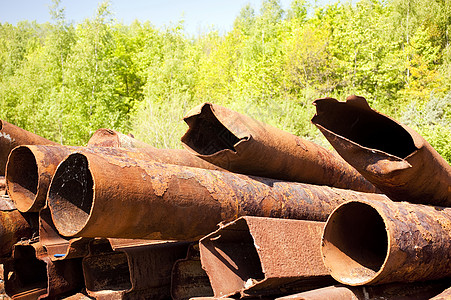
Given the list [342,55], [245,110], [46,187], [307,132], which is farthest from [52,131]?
[46,187]

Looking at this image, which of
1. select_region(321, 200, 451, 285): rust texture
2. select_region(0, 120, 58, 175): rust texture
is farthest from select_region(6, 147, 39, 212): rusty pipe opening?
select_region(321, 200, 451, 285): rust texture

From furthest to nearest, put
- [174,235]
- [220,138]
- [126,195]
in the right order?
[220,138] → [174,235] → [126,195]

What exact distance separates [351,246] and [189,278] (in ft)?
4.11

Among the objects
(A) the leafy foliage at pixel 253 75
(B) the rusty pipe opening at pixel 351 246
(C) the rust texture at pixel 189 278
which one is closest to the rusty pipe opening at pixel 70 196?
(C) the rust texture at pixel 189 278

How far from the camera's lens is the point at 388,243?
78.6 inches

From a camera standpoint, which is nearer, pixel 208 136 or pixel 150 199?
pixel 150 199

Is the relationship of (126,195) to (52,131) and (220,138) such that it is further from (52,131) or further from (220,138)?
(52,131)

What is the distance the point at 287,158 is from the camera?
3424 mm

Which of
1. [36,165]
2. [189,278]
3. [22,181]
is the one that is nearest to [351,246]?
[189,278]

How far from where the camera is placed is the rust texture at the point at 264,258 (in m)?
2.40

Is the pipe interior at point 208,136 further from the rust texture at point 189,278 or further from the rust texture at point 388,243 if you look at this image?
the rust texture at point 388,243

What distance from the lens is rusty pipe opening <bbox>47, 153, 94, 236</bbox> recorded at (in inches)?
99.2

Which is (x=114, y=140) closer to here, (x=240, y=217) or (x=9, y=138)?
(x=9, y=138)

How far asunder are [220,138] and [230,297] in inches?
50.9
